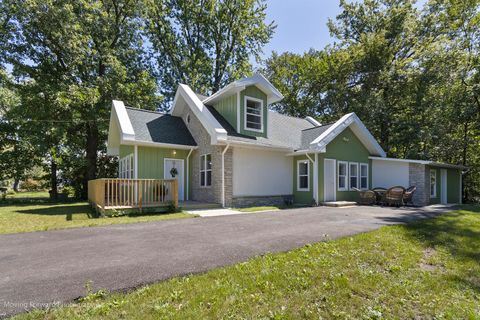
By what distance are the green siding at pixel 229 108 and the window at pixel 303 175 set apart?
4269 mm

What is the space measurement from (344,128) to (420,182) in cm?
526

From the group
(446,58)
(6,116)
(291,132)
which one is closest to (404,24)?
(446,58)

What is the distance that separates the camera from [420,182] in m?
14.2

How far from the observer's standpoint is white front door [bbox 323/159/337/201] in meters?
13.7

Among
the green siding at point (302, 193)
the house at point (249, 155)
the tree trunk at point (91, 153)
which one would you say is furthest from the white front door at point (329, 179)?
the tree trunk at point (91, 153)

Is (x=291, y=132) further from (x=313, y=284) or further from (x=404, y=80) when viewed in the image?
(x=313, y=284)

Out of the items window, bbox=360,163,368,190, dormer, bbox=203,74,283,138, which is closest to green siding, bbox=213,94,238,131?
dormer, bbox=203,74,283,138

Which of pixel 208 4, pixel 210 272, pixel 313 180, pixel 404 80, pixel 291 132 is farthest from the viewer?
pixel 208 4

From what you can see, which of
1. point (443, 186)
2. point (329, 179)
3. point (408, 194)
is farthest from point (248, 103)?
point (443, 186)

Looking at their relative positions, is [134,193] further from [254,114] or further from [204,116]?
[254,114]

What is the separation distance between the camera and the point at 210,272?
155 inches

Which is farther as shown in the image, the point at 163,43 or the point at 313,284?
the point at 163,43

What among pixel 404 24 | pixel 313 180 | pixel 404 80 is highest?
pixel 404 24

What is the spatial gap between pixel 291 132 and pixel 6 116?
68.1 feet
